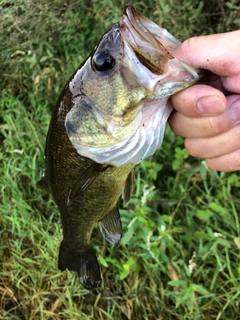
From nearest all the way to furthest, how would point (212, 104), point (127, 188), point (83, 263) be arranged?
1. point (212, 104)
2. point (127, 188)
3. point (83, 263)

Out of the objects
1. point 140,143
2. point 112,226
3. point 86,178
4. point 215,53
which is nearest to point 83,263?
point 112,226

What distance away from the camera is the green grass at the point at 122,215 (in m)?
2.34

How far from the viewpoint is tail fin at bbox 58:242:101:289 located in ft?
6.64

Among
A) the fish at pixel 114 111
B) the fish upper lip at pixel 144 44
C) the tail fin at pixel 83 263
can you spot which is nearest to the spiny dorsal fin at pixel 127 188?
the fish at pixel 114 111

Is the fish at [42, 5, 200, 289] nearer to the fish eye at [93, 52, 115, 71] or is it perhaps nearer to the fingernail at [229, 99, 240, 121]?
the fish eye at [93, 52, 115, 71]

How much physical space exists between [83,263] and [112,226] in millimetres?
340

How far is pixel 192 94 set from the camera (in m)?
1.17

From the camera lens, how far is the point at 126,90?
1.15 m

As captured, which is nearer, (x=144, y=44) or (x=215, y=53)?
(x=144, y=44)

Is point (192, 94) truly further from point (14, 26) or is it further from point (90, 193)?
point (14, 26)

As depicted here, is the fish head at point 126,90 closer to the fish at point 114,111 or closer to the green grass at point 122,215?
the fish at point 114,111

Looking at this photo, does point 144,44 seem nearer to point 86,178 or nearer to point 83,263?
point 86,178

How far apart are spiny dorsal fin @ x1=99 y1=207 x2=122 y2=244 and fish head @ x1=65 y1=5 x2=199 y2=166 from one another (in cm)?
51

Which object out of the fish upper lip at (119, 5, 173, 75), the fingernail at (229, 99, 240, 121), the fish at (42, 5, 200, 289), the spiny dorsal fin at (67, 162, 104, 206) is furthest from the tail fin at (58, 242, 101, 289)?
the fish upper lip at (119, 5, 173, 75)
